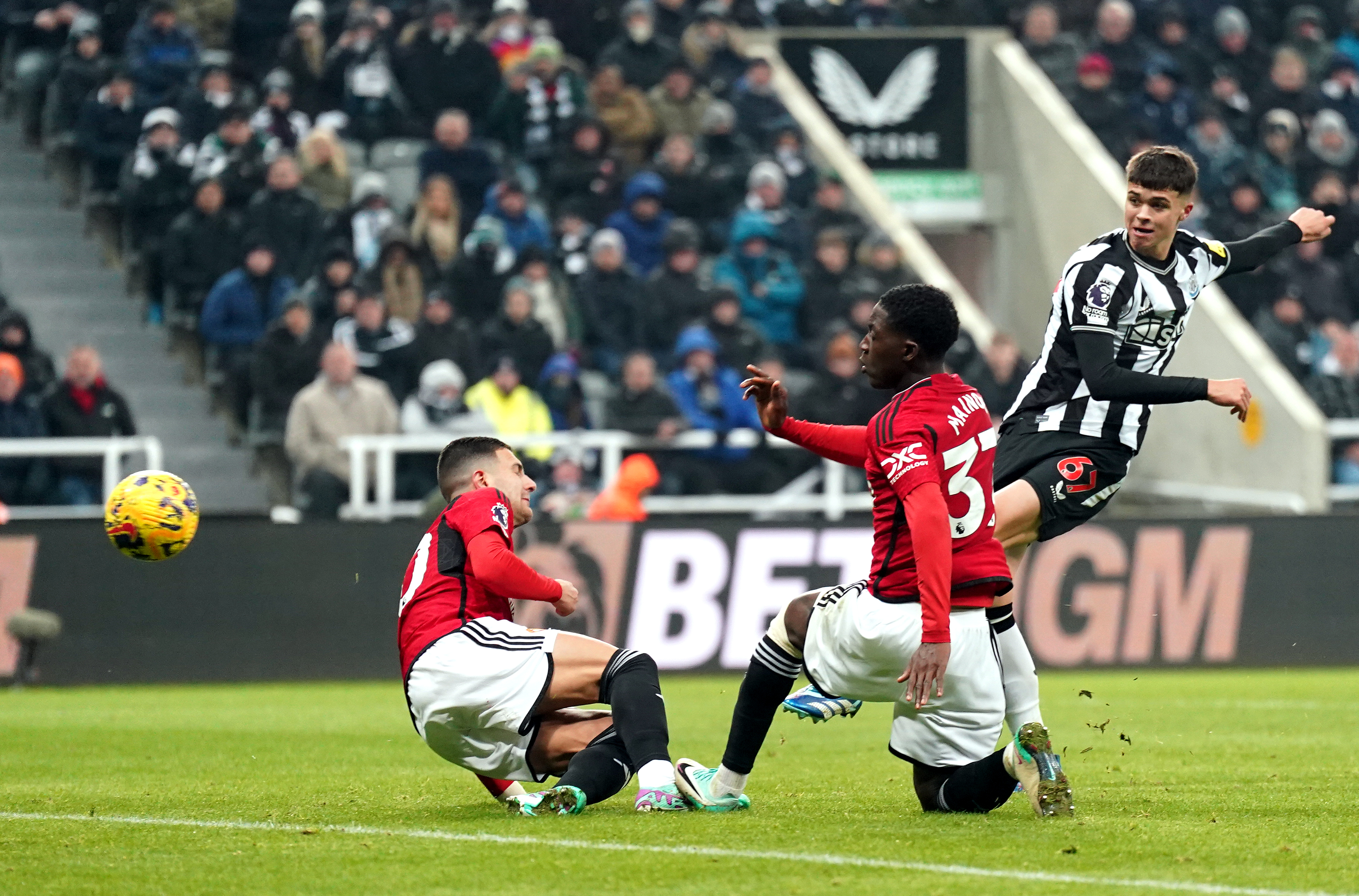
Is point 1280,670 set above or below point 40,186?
below

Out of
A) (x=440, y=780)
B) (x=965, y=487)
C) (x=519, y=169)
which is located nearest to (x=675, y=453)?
(x=519, y=169)

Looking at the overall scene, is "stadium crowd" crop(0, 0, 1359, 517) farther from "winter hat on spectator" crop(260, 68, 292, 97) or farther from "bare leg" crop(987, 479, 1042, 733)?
"bare leg" crop(987, 479, 1042, 733)

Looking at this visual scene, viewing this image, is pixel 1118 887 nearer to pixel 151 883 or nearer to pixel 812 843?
pixel 812 843

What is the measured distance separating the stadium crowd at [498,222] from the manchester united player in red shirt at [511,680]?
8112 mm

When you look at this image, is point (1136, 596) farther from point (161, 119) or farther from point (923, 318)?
point (923, 318)

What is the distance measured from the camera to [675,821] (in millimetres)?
6008

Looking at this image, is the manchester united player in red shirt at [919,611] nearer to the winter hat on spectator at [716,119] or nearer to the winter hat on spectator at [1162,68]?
the winter hat on spectator at [716,119]

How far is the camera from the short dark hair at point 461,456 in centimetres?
645

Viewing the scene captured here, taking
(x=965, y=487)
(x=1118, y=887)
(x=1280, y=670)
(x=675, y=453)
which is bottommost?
(x=1280, y=670)

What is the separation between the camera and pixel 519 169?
58.7 ft

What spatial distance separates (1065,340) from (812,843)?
2394 mm

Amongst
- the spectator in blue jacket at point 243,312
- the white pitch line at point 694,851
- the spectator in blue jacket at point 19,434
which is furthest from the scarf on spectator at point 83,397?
the white pitch line at point 694,851

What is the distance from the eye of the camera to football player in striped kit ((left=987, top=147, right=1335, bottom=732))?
22.3 feet

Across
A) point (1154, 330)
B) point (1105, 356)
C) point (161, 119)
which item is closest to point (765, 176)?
point (161, 119)
